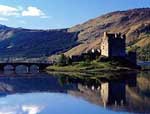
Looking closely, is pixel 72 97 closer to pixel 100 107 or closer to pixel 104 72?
pixel 100 107

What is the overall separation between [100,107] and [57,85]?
5916 cm

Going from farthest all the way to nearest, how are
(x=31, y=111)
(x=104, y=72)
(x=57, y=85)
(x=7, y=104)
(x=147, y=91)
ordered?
1. (x=104, y=72)
2. (x=57, y=85)
3. (x=147, y=91)
4. (x=7, y=104)
5. (x=31, y=111)

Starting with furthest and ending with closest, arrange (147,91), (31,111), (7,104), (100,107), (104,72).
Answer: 1. (104,72)
2. (147,91)
3. (7,104)
4. (100,107)
5. (31,111)

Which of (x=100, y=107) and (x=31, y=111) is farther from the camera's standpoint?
(x=100, y=107)

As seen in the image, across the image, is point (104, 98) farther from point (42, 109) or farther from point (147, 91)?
point (42, 109)

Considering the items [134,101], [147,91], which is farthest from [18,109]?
[147,91]

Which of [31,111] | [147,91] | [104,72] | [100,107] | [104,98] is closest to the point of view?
[31,111]

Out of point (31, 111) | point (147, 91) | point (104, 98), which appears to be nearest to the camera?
point (31, 111)

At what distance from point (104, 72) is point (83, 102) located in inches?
4155

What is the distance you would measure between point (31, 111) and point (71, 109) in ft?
25.0

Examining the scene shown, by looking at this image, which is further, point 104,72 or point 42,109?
point 104,72

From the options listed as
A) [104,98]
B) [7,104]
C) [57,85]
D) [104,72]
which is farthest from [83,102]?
[104,72]

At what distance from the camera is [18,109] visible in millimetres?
80125

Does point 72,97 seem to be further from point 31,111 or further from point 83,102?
point 31,111
